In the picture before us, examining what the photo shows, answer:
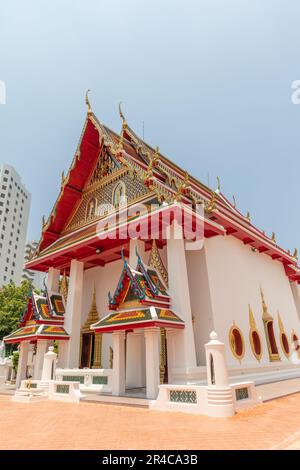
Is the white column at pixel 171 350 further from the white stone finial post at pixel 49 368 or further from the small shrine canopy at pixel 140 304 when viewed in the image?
the white stone finial post at pixel 49 368

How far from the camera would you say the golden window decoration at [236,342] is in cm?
1023

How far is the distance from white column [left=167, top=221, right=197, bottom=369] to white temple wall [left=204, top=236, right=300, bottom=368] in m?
1.55

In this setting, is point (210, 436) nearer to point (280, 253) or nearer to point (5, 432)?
point (5, 432)

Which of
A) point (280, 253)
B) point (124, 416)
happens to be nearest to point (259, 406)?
point (124, 416)

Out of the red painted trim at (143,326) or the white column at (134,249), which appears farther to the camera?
the white column at (134,249)

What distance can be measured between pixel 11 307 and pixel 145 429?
92.4 ft

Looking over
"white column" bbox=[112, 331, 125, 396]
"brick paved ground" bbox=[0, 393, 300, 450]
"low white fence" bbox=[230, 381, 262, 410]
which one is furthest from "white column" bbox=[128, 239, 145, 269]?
"low white fence" bbox=[230, 381, 262, 410]

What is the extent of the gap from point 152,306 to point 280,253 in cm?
1020

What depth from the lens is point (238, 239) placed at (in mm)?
13289

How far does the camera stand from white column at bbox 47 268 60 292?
529 inches

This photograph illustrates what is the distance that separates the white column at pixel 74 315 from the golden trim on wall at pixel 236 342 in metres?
5.64

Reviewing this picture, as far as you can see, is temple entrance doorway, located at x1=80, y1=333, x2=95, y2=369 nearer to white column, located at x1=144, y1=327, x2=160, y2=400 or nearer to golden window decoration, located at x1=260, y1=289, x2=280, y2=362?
white column, located at x1=144, y1=327, x2=160, y2=400

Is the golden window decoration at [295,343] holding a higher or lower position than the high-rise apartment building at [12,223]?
lower

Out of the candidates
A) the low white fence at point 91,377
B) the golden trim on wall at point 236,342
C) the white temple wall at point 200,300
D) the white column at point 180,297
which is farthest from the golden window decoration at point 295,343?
the low white fence at point 91,377
